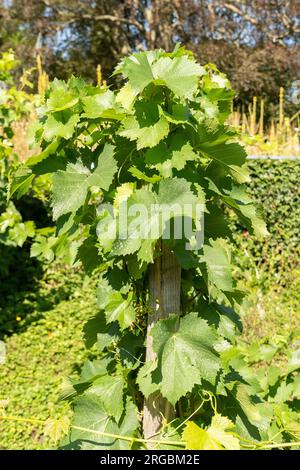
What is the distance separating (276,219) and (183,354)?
440cm

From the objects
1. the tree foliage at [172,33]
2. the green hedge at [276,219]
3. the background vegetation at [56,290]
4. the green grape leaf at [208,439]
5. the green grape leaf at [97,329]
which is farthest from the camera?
the tree foliage at [172,33]

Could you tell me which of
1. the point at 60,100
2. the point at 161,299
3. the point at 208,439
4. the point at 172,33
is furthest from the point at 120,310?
the point at 172,33

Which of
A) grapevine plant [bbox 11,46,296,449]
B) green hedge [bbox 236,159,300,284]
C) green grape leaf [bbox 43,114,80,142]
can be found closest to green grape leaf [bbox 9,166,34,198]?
grapevine plant [bbox 11,46,296,449]

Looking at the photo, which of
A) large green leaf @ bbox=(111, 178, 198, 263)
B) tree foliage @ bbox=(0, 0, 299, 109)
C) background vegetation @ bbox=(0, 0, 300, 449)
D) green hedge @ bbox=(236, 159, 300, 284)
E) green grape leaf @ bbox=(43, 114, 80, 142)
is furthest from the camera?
tree foliage @ bbox=(0, 0, 299, 109)

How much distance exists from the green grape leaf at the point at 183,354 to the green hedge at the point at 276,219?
157 inches

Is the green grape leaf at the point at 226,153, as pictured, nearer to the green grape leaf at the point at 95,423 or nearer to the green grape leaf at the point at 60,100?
the green grape leaf at the point at 60,100

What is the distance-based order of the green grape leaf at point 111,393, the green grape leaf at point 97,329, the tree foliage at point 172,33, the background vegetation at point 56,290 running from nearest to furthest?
the green grape leaf at point 111,393 → the green grape leaf at point 97,329 → the background vegetation at point 56,290 → the tree foliage at point 172,33

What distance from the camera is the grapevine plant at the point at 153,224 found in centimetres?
119

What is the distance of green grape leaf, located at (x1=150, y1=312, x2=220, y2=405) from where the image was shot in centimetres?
118

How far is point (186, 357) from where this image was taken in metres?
1.21

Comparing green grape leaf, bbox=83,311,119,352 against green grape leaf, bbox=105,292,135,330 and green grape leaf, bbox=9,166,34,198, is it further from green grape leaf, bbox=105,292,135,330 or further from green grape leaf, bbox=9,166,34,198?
green grape leaf, bbox=9,166,34,198

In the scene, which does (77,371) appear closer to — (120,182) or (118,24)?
(120,182)

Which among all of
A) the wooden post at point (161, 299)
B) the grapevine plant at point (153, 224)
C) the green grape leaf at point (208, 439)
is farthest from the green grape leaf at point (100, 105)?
the green grape leaf at point (208, 439)

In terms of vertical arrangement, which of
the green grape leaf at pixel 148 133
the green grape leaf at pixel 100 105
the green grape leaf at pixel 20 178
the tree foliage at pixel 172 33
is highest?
the tree foliage at pixel 172 33
